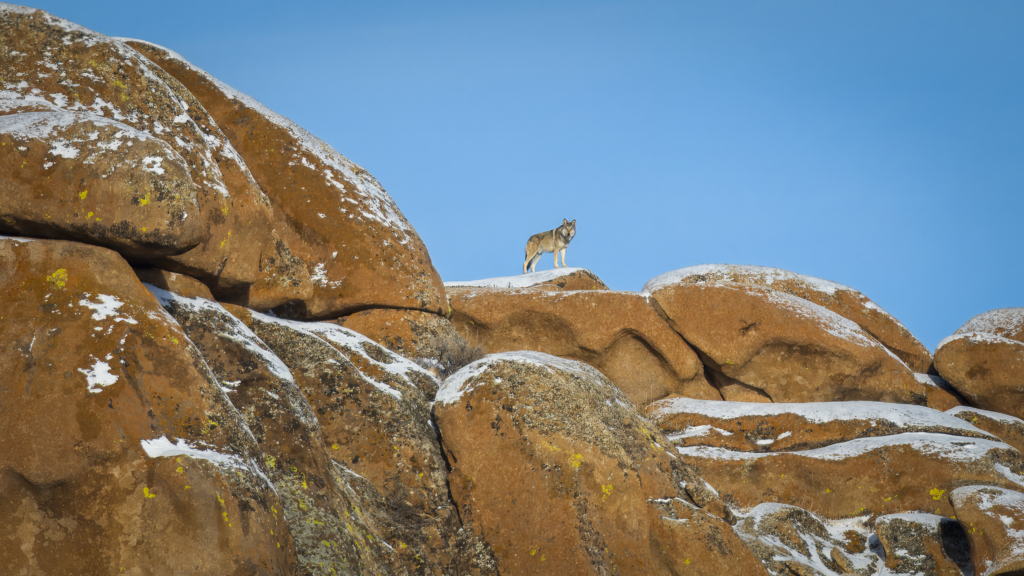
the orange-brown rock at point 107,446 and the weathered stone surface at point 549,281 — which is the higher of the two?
the weathered stone surface at point 549,281

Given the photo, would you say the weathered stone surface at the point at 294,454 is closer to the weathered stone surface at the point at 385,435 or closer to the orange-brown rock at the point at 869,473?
the weathered stone surface at the point at 385,435

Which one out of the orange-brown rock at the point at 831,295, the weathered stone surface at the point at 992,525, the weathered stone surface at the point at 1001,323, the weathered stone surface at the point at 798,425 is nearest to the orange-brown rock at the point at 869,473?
the weathered stone surface at the point at 798,425

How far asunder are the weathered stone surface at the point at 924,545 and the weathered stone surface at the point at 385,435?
6238 mm

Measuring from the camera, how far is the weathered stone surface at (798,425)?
12.8 metres

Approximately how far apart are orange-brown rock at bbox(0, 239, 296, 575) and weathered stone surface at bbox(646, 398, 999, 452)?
9065 mm

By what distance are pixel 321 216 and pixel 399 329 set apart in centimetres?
217

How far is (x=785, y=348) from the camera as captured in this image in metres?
15.9

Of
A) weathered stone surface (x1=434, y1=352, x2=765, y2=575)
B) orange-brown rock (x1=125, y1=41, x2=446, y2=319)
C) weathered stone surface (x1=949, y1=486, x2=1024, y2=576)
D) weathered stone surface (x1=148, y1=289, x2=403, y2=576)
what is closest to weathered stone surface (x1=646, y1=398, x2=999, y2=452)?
weathered stone surface (x1=949, y1=486, x2=1024, y2=576)

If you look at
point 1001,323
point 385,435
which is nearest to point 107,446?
point 385,435

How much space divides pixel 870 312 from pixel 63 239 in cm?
1708

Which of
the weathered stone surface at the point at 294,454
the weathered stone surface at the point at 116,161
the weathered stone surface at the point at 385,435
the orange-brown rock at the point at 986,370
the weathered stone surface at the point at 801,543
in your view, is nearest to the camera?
A: the weathered stone surface at the point at 116,161

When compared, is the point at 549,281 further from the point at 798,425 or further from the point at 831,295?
the point at 798,425

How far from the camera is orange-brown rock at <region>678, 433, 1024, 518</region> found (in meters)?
11.4

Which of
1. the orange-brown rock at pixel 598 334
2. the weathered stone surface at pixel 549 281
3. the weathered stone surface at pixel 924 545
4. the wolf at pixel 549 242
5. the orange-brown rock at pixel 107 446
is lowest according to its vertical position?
the orange-brown rock at pixel 107 446
